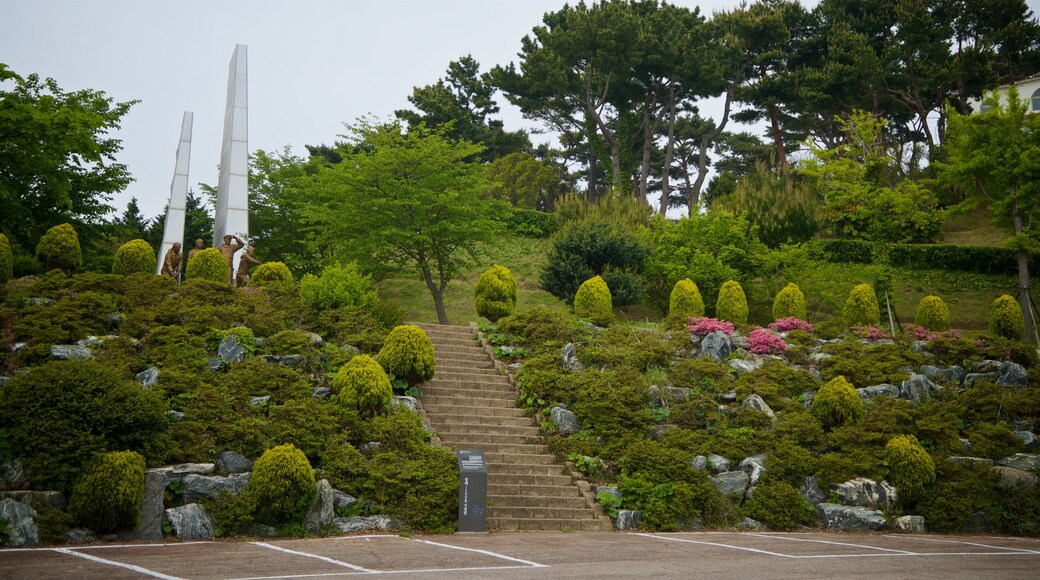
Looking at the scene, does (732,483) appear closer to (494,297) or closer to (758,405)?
(758,405)

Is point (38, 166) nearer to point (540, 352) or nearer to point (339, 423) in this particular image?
point (339, 423)

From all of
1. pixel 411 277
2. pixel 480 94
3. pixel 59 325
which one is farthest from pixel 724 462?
pixel 480 94

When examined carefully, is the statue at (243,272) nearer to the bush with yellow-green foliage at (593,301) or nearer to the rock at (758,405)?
the bush with yellow-green foliage at (593,301)

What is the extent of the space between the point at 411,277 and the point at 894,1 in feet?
102

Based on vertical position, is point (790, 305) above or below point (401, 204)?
below

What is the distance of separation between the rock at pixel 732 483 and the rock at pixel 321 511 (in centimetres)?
676

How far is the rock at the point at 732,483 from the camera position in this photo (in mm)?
13625

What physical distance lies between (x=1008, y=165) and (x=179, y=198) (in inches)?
1053

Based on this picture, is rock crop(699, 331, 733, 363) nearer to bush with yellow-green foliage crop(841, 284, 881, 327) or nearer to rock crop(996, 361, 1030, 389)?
bush with yellow-green foliage crop(841, 284, 881, 327)

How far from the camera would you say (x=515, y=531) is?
11969 millimetres

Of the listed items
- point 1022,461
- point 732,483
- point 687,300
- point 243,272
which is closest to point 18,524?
point 243,272

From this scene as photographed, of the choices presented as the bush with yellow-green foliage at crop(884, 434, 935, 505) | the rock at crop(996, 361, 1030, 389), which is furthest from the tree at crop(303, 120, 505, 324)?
the rock at crop(996, 361, 1030, 389)

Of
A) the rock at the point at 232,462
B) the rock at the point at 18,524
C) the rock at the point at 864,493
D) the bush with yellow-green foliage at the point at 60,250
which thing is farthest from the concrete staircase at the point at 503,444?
the bush with yellow-green foliage at the point at 60,250

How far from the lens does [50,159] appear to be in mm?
18578
